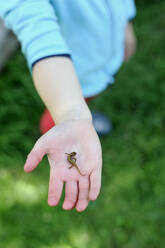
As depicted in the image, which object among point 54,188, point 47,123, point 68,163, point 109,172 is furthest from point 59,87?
point 109,172

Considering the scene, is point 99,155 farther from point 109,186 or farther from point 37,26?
point 109,186

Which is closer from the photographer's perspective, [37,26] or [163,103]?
[37,26]

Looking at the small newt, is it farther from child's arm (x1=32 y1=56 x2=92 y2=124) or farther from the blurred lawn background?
the blurred lawn background

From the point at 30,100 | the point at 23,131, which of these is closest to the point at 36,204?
the point at 23,131

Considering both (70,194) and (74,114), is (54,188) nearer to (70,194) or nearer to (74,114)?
(70,194)

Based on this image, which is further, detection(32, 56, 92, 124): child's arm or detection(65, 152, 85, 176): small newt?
detection(32, 56, 92, 124): child's arm

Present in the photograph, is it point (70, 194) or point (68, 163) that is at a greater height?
point (68, 163)

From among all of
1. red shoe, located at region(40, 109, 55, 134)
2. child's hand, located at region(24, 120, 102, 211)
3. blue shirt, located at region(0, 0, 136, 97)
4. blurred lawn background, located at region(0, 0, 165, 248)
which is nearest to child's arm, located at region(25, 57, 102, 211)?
child's hand, located at region(24, 120, 102, 211)

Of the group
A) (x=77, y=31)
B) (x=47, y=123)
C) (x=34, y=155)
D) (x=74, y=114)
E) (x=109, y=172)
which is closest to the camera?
(x=34, y=155)
